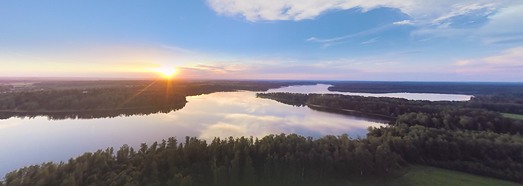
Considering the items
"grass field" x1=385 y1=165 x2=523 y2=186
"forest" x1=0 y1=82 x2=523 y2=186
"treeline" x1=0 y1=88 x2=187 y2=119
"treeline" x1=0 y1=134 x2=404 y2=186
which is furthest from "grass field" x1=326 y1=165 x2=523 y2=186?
"treeline" x1=0 y1=88 x2=187 y2=119

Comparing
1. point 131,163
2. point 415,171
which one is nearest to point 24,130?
point 131,163

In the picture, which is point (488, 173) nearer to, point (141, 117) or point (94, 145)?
point (94, 145)

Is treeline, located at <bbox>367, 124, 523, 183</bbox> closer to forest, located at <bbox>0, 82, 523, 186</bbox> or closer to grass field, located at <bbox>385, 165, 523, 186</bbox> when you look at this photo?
forest, located at <bbox>0, 82, 523, 186</bbox>

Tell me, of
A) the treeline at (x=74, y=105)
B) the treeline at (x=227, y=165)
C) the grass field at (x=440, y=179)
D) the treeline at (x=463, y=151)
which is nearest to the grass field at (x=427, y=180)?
the grass field at (x=440, y=179)

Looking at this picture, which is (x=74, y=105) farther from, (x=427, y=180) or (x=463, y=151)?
(x=463, y=151)

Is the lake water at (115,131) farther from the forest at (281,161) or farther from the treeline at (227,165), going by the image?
the forest at (281,161)

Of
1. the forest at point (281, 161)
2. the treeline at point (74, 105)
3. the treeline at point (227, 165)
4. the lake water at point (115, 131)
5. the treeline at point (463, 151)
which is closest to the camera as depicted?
the treeline at point (227, 165)

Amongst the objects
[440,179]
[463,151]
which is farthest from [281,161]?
[463,151]

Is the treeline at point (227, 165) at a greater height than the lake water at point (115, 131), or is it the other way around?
the treeline at point (227, 165)
